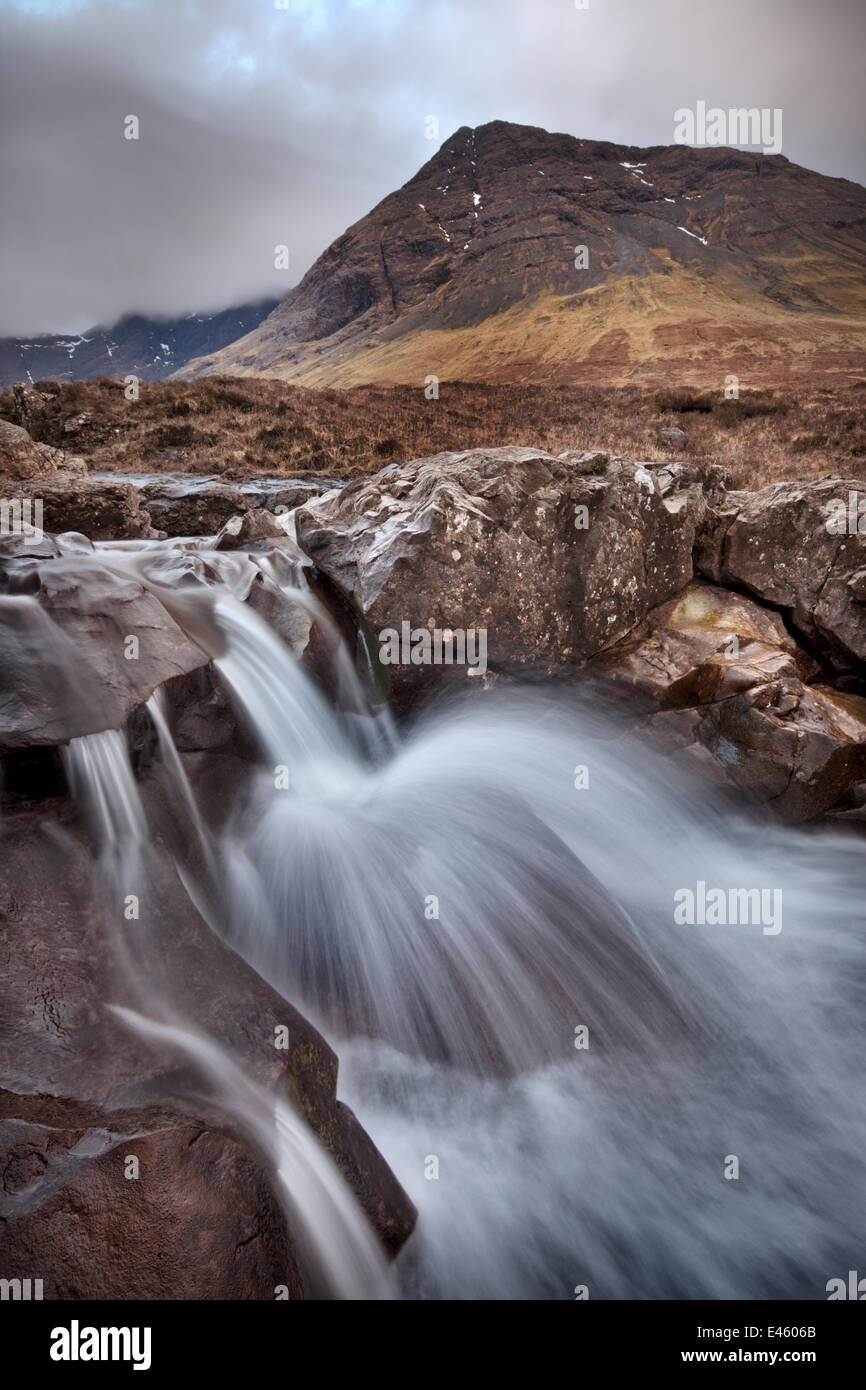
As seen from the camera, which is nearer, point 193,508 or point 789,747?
point 789,747

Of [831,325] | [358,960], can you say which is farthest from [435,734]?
[831,325]

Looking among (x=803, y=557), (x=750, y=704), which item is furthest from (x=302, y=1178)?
(x=803, y=557)

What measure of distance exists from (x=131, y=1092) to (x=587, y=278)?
127m

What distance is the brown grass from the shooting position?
19.7m

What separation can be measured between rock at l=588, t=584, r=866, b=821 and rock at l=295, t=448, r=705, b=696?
21.1 inches

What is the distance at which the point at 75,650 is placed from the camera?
432 cm

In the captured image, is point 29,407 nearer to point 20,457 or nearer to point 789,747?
point 20,457

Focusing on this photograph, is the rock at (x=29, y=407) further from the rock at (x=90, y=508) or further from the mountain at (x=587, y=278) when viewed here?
the mountain at (x=587, y=278)

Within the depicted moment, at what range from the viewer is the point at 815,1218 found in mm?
3494

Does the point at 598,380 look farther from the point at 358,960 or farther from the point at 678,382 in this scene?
the point at 358,960

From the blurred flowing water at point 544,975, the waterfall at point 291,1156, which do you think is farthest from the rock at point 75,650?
the waterfall at point 291,1156

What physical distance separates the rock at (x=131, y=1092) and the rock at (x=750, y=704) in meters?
4.88

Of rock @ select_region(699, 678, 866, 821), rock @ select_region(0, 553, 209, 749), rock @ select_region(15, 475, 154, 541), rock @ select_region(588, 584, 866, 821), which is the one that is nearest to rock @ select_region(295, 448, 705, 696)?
rock @ select_region(588, 584, 866, 821)

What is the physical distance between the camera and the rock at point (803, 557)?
6.99 metres
